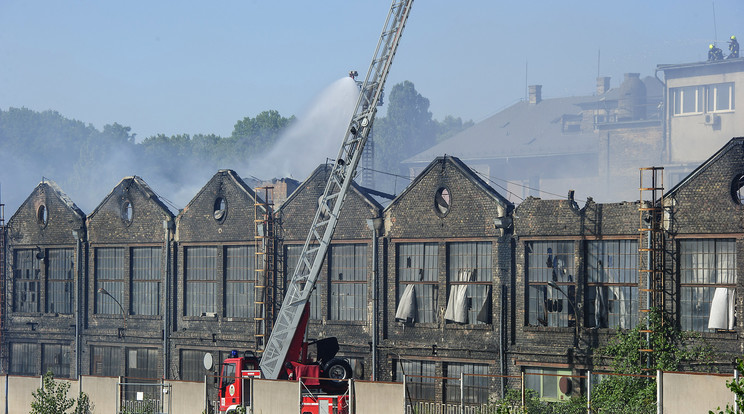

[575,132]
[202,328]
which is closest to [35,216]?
[202,328]

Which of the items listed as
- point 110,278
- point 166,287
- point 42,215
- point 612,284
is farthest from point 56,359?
point 612,284

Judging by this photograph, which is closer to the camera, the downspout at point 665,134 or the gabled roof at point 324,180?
the gabled roof at point 324,180

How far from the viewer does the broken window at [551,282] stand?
29609 mm

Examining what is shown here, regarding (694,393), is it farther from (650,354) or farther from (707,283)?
(707,283)

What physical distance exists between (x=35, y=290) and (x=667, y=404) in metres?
29.6

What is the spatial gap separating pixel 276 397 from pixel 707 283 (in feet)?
42.1

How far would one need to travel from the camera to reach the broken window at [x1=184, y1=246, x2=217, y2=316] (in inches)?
1454

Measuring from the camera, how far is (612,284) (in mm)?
28906

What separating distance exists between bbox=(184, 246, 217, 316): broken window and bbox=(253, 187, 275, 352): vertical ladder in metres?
2.34

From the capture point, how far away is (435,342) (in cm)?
3170

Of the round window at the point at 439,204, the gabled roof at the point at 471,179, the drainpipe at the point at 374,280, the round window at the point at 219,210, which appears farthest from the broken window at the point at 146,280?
the round window at the point at 439,204

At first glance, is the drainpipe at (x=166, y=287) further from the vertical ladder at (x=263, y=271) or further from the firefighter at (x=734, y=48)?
the firefighter at (x=734, y=48)

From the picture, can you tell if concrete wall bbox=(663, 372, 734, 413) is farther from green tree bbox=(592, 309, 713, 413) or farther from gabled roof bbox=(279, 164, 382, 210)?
gabled roof bbox=(279, 164, 382, 210)

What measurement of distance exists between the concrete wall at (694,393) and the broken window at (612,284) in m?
7.48
